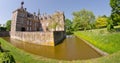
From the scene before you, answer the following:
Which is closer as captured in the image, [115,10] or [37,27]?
[115,10]

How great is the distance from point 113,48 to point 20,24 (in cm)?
3542

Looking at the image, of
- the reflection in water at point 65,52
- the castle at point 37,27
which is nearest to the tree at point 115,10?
the reflection in water at point 65,52

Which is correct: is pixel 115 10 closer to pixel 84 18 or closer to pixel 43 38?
pixel 43 38

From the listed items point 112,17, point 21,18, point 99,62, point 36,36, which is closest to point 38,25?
point 21,18

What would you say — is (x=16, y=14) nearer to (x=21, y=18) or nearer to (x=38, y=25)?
(x=21, y=18)

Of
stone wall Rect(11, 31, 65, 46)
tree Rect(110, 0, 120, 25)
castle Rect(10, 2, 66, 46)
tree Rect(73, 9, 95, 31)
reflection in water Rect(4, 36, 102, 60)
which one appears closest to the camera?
reflection in water Rect(4, 36, 102, 60)

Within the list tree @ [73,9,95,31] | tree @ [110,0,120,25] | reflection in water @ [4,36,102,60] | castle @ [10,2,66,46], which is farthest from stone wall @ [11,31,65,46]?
tree @ [73,9,95,31]

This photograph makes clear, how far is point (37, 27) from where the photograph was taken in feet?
186

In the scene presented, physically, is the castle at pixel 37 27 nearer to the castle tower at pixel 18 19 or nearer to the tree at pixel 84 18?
the castle tower at pixel 18 19

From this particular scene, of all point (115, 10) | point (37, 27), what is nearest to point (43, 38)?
point (115, 10)

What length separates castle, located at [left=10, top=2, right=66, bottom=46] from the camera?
26.8 meters

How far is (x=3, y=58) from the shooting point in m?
8.05

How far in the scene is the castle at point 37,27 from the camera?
88.1ft

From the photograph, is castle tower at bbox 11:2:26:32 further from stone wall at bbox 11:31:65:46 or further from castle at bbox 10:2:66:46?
stone wall at bbox 11:31:65:46
